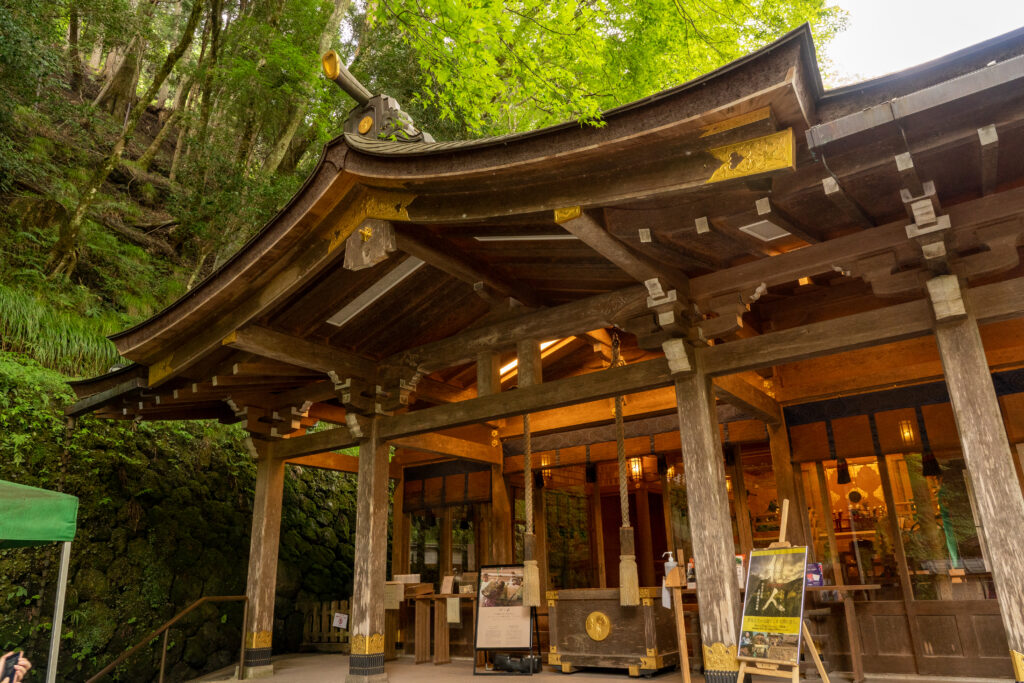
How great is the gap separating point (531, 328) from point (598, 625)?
11.1ft

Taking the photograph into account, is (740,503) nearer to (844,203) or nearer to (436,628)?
(436,628)

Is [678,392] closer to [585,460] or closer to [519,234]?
[519,234]

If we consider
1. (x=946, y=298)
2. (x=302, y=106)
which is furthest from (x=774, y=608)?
(x=302, y=106)

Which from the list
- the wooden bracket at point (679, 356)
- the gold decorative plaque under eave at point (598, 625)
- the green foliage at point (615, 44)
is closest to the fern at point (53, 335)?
the green foliage at point (615, 44)

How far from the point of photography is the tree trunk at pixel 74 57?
1805cm

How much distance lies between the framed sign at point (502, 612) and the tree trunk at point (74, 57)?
59.1 ft

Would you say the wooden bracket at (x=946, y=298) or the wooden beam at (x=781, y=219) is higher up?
the wooden beam at (x=781, y=219)

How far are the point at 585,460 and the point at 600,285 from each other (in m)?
4.09

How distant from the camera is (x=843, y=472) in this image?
7289mm

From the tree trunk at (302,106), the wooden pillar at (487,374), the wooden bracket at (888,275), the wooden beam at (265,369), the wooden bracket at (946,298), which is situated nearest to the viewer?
the wooden bracket at (946,298)

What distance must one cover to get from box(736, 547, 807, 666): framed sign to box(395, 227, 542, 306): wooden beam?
9.82 feet

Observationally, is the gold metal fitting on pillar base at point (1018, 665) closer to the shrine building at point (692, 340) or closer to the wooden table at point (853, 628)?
the shrine building at point (692, 340)

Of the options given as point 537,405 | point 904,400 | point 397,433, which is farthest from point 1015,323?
point 397,433

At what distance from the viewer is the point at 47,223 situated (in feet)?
42.3
